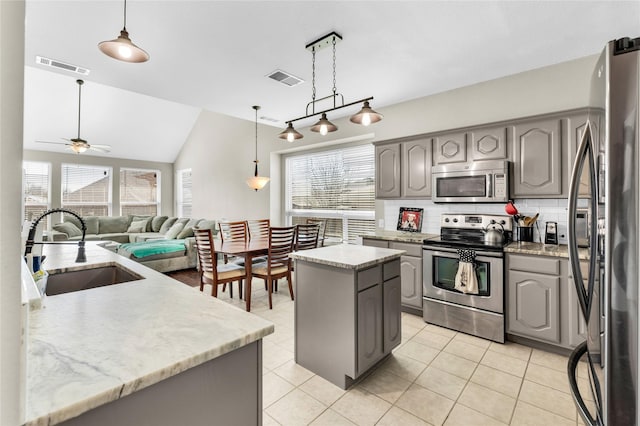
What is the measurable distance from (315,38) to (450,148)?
1.97 meters

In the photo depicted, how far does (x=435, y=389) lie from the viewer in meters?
2.15

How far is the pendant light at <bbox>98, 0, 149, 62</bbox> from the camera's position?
1858 millimetres

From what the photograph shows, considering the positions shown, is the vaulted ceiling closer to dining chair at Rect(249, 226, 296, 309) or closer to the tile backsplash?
the tile backsplash

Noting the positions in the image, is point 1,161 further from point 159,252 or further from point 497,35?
point 159,252

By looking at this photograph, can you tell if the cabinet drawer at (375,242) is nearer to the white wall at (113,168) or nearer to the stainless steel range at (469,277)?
the stainless steel range at (469,277)

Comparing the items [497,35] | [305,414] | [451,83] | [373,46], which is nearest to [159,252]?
[305,414]

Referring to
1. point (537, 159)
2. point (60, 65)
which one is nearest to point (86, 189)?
point (60, 65)

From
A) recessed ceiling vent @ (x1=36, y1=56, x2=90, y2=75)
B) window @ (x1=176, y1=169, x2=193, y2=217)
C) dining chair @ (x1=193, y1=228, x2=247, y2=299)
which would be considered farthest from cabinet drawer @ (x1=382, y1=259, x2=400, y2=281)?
window @ (x1=176, y1=169, x2=193, y2=217)

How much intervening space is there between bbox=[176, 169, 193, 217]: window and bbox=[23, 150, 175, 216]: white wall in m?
0.30

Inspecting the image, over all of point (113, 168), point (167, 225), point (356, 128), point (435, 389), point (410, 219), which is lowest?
point (435, 389)

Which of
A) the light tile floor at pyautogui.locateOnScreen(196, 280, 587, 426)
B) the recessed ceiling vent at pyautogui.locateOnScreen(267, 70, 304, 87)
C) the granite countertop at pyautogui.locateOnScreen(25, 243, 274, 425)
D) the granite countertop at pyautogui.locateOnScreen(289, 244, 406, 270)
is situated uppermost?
the recessed ceiling vent at pyautogui.locateOnScreen(267, 70, 304, 87)

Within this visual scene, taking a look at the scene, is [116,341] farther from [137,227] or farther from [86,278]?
[137,227]

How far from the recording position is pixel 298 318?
245 centimetres

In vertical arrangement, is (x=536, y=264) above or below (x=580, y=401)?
above
